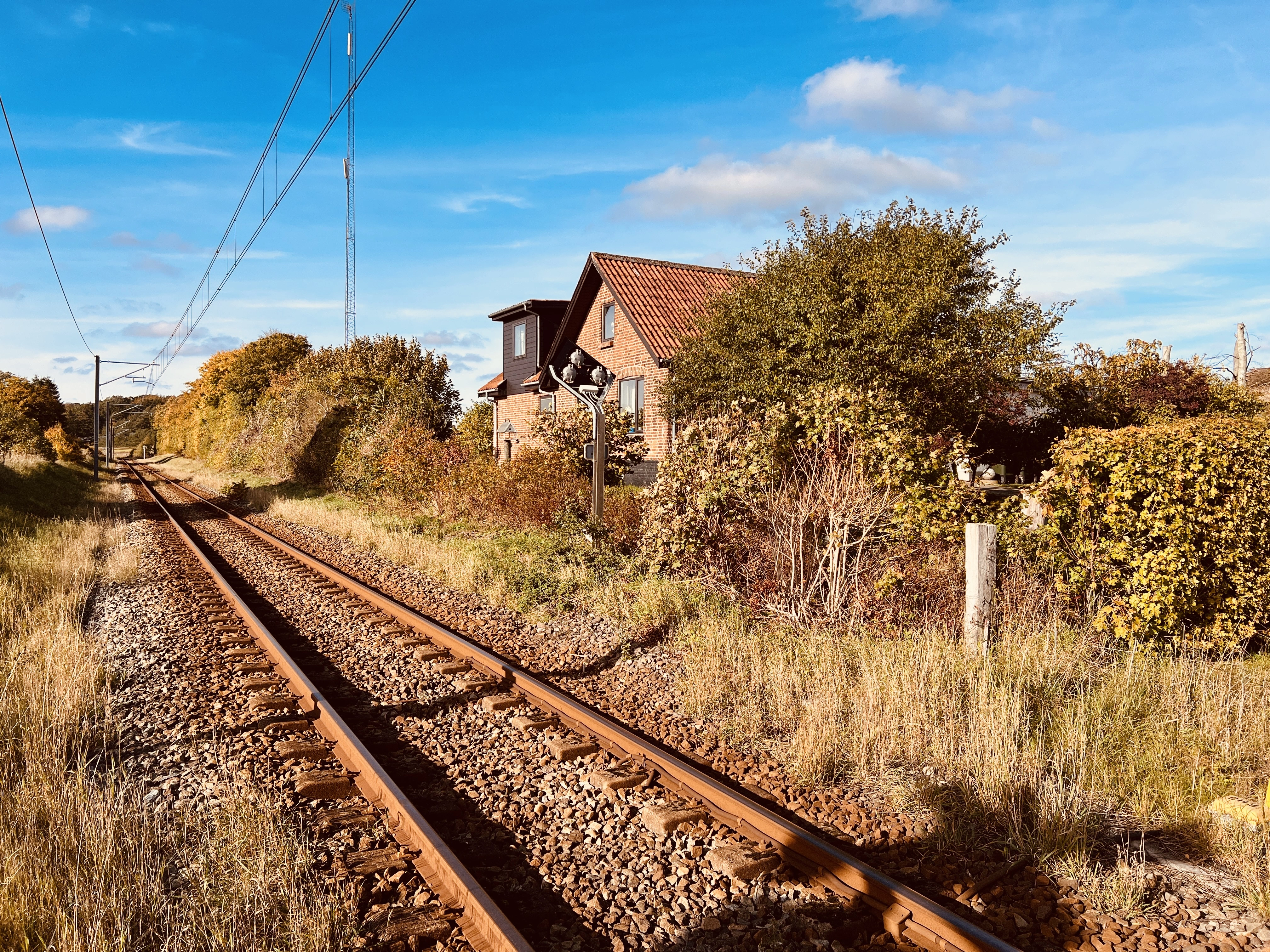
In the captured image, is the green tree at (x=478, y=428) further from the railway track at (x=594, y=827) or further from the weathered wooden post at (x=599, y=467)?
the railway track at (x=594, y=827)

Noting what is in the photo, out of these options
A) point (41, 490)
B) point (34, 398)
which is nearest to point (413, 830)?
point (41, 490)

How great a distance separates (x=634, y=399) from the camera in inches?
987

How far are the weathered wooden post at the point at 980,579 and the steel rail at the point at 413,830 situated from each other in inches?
193

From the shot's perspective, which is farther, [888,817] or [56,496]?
[56,496]

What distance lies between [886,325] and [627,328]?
36.5 ft

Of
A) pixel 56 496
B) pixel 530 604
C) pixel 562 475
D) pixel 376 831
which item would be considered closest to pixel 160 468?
pixel 56 496

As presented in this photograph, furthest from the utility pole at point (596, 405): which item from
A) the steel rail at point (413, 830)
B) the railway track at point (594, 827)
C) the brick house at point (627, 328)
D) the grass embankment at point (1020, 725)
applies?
the brick house at point (627, 328)

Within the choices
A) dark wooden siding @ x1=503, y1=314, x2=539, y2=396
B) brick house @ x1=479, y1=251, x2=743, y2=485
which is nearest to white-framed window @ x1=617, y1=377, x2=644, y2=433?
brick house @ x1=479, y1=251, x2=743, y2=485

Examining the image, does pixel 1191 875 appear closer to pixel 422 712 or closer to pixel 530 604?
pixel 422 712

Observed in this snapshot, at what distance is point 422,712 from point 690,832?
9.07 feet

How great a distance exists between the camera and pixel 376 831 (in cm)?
423

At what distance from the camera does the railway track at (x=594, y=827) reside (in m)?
3.39

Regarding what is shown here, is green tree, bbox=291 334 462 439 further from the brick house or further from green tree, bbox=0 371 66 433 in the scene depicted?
green tree, bbox=0 371 66 433

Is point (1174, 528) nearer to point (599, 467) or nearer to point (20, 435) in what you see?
point (599, 467)
